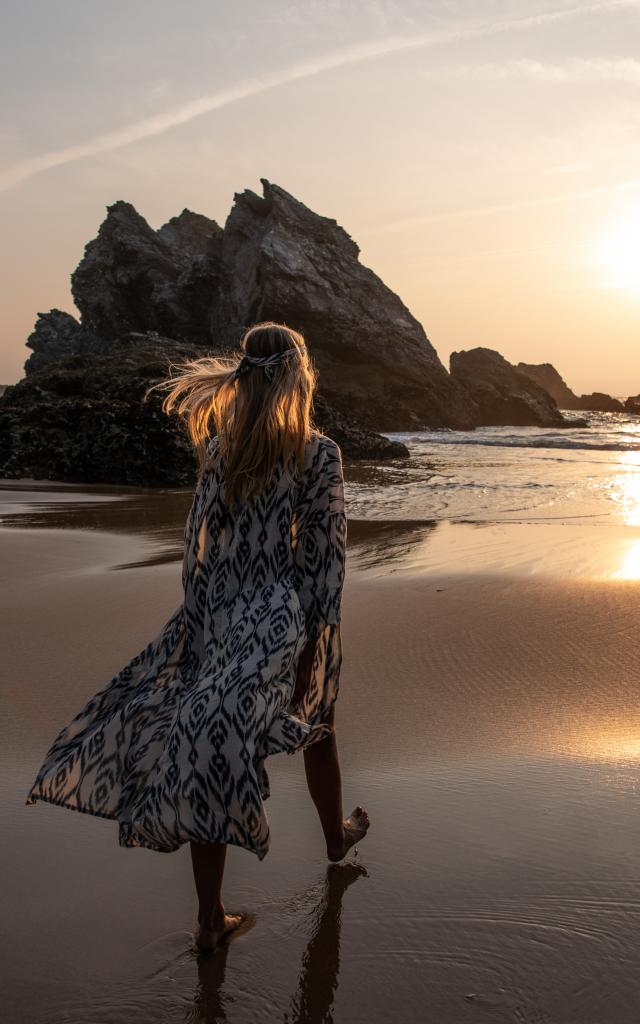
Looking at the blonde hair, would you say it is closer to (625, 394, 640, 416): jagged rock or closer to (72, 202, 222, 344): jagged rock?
(72, 202, 222, 344): jagged rock

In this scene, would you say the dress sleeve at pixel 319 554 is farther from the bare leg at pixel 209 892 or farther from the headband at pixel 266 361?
the bare leg at pixel 209 892

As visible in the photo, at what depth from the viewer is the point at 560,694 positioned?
4.03 metres

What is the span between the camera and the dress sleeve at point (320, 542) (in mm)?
2500

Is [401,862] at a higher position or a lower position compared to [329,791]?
lower

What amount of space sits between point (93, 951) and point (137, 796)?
0.39 meters

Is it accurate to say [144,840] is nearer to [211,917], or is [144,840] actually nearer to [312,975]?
[211,917]

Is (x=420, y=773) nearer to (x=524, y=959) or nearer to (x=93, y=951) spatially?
(x=524, y=959)

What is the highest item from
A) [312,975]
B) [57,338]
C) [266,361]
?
[57,338]

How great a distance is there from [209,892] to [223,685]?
524 mm

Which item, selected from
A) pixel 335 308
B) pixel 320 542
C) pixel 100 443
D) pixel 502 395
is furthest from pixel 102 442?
pixel 502 395

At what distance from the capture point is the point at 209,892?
2.25 meters

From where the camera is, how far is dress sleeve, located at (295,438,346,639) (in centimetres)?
250

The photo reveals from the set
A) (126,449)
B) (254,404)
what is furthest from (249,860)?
(126,449)

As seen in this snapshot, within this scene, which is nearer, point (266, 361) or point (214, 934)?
point (214, 934)
